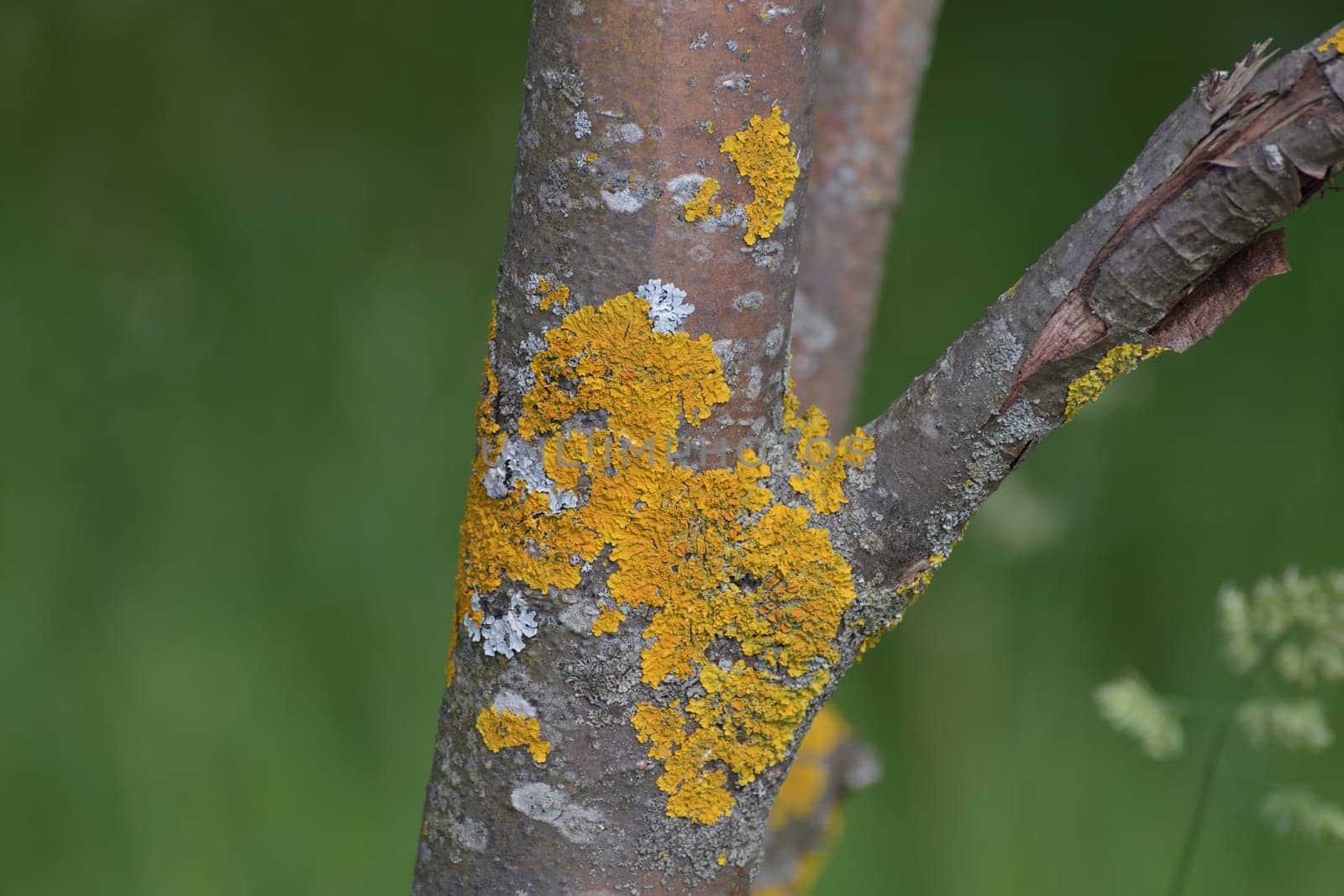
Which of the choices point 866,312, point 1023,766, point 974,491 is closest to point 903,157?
point 866,312

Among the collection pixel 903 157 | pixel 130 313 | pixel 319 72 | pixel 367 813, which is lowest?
pixel 367 813

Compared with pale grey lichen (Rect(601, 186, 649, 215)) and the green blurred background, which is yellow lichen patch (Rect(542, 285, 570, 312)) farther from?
the green blurred background

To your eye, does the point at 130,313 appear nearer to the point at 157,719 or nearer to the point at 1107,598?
the point at 157,719

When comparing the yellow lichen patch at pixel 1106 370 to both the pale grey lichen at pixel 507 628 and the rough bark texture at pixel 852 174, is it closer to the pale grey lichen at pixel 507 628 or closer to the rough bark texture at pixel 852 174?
the pale grey lichen at pixel 507 628

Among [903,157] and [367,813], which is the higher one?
[903,157]

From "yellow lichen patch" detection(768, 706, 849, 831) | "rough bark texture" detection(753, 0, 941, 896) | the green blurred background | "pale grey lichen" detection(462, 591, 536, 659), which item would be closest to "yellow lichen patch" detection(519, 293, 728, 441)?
"pale grey lichen" detection(462, 591, 536, 659)

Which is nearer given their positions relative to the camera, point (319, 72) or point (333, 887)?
point (333, 887)

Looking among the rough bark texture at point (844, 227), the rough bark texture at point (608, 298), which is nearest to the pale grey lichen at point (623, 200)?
the rough bark texture at point (608, 298)

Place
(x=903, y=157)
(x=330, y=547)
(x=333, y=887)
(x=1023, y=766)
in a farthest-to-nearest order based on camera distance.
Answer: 1. (x=330, y=547)
2. (x=1023, y=766)
3. (x=333, y=887)
4. (x=903, y=157)
